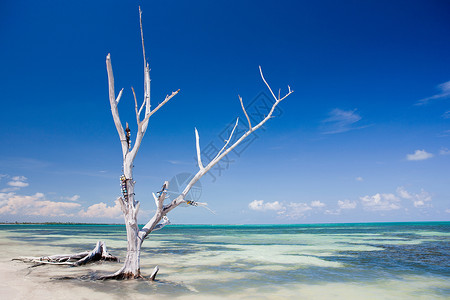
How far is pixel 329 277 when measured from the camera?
921 cm

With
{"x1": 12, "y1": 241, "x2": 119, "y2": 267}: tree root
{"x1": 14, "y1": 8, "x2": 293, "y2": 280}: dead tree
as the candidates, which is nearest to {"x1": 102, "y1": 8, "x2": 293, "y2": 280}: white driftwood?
{"x1": 14, "y1": 8, "x2": 293, "y2": 280}: dead tree

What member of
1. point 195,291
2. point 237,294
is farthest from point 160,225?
point 237,294

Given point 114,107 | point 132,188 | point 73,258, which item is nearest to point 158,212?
point 132,188

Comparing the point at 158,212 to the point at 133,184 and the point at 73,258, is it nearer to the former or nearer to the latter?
the point at 133,184

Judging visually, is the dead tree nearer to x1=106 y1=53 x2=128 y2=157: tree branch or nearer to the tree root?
x1=106 y1=53 x2=128 y2=157: tree branch

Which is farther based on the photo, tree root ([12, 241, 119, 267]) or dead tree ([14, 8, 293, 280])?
tree root ([12, 241, 119, 267])

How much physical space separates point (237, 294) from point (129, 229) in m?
2.92

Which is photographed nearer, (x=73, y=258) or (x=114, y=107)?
(x=114, y=107)

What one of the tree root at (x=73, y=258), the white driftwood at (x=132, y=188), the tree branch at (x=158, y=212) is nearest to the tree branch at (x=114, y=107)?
the white driftwood at (x=132, y=188)

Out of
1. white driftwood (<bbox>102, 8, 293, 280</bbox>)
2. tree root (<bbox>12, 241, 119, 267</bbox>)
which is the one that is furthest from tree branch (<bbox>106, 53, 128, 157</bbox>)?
tree root (<bbox>12, 241, 119, 267</bbox>)

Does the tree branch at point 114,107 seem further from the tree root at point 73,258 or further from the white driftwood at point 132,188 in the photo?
the tree root at point 73,258

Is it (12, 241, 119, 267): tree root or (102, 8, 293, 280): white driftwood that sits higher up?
(102, 8, 293, 280): white driftwood

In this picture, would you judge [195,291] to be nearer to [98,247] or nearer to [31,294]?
[31,294]

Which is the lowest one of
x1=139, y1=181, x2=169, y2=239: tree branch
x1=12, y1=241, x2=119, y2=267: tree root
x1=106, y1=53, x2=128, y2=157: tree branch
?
x1=12, y1=241, x2=119, y2=267: tree root
